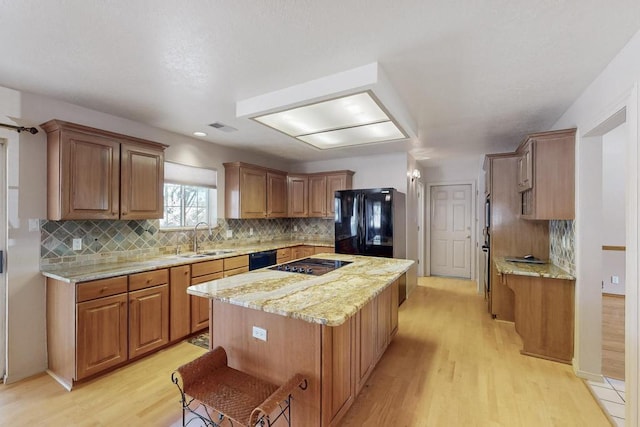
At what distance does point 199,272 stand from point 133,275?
28.2 inches

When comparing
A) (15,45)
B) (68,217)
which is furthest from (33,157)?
(15,45)

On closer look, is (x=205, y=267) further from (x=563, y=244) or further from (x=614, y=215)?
(x=614, y=215)

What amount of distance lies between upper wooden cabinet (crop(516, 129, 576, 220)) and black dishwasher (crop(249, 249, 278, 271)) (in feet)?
10.9

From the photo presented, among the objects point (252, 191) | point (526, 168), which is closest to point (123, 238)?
point (252, 191)

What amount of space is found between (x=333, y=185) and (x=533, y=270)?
10.2 feet

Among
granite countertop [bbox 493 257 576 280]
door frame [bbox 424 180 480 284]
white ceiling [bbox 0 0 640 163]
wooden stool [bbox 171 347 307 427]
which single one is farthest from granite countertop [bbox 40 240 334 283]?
door frame [bbox 424 180 480 284]

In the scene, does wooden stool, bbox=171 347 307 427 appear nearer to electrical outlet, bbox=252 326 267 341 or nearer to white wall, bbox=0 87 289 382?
electrical outlet, bbox=252 326 267 341

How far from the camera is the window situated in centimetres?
370

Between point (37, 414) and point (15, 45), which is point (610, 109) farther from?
point (37, 414)

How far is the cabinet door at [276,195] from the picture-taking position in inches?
194

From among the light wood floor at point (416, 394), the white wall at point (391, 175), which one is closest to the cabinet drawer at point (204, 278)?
the light wood floor at point (416, 394)

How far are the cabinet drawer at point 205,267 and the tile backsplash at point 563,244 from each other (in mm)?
3693

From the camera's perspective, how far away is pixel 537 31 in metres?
1.63

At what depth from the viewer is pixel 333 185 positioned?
16.6ft
